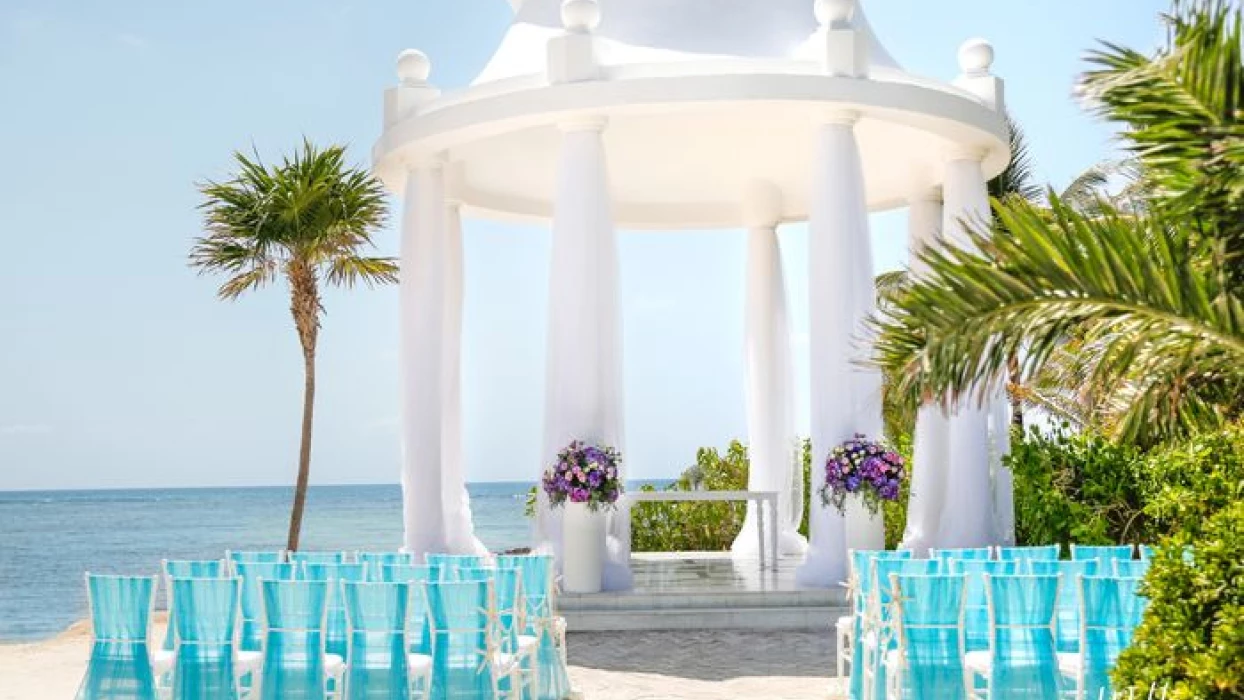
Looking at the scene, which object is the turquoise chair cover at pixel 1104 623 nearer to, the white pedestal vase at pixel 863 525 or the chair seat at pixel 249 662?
the chair seat at pixel 249 662

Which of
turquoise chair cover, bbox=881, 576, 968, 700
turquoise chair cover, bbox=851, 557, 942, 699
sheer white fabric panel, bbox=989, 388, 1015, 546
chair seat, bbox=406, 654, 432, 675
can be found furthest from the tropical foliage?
chair seat, bbox=406, 654, 432, 675

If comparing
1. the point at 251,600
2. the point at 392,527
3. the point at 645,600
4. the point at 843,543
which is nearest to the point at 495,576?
the point at 251,600

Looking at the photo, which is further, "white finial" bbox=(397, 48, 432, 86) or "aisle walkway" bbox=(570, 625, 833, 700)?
"white finial" bbox=(397, 48, 432, 86)

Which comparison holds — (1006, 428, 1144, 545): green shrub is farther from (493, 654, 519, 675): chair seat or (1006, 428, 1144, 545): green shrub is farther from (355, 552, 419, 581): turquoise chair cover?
(493, 654, 519, 675): chair seat

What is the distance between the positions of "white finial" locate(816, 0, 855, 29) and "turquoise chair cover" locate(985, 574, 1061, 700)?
10979 millimetres

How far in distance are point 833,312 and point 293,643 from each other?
10.5 meters

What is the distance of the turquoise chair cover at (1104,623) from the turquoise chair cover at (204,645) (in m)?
5.91

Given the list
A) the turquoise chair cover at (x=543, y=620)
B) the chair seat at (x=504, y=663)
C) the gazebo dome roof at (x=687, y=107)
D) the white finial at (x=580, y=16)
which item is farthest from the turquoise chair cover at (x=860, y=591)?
the white finial at (x=580, y=16)

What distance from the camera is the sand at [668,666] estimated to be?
44.2ft

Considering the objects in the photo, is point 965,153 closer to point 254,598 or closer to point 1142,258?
point 254,598

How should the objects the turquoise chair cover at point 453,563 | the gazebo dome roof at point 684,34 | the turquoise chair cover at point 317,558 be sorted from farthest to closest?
the gazebo dome roof at point 684,34, the turquoise chair cover at point 317,558, the turquoise chair cover at point 453,563

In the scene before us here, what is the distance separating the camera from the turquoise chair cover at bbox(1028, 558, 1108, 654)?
10930 mm

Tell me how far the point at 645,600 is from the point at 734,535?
1036 cm

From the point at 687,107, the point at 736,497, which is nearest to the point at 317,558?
the point at 687,107
